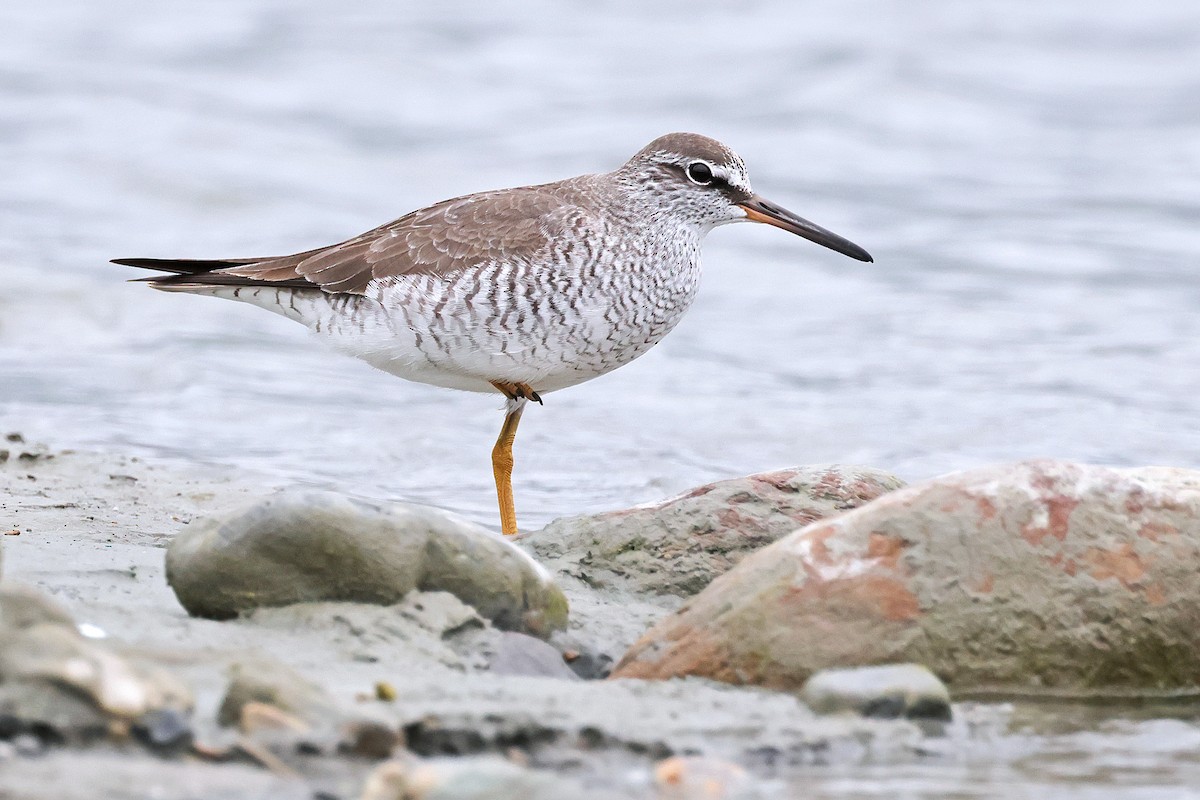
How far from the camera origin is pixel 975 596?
205 inches

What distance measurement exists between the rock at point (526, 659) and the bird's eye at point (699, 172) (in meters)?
3.78

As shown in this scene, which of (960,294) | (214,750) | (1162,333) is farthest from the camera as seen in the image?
(960,294)

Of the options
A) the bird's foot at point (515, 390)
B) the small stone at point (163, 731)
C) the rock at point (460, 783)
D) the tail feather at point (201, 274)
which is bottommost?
the rock at point (460, 783)

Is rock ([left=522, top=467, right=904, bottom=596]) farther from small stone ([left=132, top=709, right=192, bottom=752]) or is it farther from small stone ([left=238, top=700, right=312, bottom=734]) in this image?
small stone ([left=132, top=709, right=192, bottom=752])

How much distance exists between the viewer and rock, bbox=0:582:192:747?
3.82 m

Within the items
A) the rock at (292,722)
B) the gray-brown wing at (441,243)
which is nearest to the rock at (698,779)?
the rock at (292,722)

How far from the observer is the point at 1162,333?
12852 millimetres

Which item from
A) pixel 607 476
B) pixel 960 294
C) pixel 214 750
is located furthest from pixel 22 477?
pixel 960 294

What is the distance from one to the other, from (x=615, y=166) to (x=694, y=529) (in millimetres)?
12271

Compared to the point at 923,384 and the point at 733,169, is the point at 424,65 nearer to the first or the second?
the point at 923,384

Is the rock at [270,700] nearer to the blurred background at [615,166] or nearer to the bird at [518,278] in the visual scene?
the bird at [518,278]

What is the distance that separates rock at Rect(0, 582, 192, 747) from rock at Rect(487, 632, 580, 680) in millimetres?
1364

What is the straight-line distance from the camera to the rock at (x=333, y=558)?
5180 millimetres

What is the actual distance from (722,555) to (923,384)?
19.5 ft
